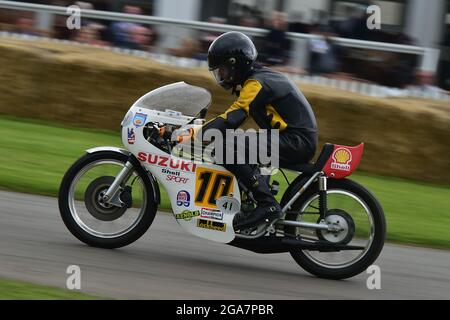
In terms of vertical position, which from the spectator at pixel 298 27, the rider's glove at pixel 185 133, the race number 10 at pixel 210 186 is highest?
the spectator at pixel 298 27

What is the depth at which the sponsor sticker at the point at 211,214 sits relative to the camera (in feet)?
23.8

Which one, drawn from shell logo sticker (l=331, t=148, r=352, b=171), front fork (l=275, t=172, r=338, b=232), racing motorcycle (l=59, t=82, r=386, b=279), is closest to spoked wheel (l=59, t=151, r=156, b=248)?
racing motorcycle (l=59, t=82, r=386, b=279)

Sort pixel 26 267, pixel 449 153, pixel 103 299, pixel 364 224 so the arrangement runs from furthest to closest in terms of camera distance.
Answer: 1. pixel 449 153
2. pixel 364 224
3. pixel 26 267
4. pixel 103 299

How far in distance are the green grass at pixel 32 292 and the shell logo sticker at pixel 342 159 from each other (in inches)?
82.7

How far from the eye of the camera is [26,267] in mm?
6684

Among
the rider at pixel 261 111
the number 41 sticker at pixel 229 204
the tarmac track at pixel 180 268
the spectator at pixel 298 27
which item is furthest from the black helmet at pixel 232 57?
the spectator at pixel 298 27

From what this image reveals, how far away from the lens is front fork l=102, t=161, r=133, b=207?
740cm

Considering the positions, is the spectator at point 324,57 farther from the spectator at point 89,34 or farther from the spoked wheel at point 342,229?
the spoked wheel at point 342,229

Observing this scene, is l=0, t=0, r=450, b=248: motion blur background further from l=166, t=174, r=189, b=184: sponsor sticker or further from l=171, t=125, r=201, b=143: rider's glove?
l=171, t=125, r=201, b=143: rider's glove

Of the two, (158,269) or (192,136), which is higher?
(192,136)

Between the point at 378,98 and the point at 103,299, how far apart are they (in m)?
8.21

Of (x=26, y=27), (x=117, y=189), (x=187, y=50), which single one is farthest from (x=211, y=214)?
(x=26, y=27)
